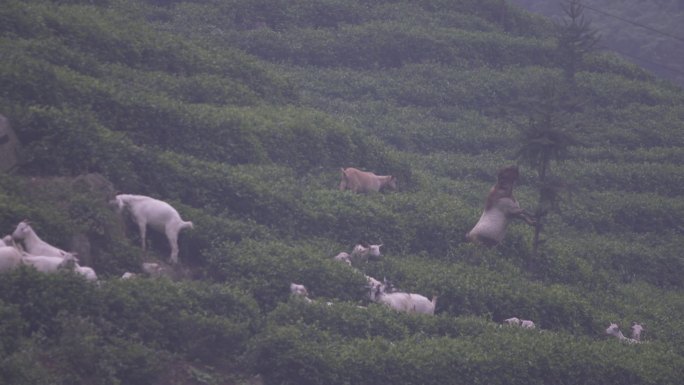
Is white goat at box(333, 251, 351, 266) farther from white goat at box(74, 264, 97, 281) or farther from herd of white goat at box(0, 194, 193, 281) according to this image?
white goat at box(74, 264, 97, 281)

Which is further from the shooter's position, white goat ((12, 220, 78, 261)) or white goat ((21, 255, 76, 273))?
white goat ((12, 220, 78, 261))

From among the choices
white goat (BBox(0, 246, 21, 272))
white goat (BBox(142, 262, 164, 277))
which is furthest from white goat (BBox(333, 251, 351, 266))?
white goat (BBox(0, 246, 21, 272))

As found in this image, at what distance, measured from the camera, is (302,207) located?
16.5 metres

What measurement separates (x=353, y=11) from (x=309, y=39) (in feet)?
10.4

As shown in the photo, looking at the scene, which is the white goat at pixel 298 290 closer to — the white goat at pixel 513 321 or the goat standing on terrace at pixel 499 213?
the white goat at pixel 513 321

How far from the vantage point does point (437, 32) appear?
104ft

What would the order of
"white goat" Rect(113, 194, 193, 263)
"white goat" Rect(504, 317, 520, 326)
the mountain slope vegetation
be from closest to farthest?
the mountain slope vegetation, "white goat" Rect(113, 194, 193, 263), "white goat" Rect(504, 317, 520, 326)

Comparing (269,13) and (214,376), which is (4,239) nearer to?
(214,376)

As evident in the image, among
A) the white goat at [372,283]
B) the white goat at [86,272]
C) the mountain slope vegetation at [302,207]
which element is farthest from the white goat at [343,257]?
the white goat at [86,272]

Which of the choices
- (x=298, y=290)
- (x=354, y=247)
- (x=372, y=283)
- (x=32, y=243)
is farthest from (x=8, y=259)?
(x=354, y=247)

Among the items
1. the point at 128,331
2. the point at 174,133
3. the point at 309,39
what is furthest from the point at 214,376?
the point at 309,39

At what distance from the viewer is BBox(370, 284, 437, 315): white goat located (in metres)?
14.2

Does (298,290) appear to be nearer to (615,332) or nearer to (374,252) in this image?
(374,252)

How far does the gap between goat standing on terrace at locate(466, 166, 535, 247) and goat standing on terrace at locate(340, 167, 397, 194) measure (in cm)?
232
